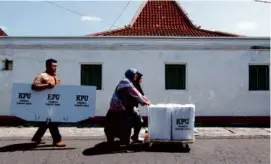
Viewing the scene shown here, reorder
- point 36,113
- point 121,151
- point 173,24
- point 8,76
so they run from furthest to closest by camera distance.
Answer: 1. point 173,24
2. point 8,76
3. point 36,113
4. point 121,151

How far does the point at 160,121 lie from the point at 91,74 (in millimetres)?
5997

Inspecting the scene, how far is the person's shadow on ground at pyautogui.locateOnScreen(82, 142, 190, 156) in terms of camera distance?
25.2 feet

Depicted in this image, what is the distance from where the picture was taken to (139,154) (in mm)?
7426

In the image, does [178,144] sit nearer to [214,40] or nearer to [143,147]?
[143,147]

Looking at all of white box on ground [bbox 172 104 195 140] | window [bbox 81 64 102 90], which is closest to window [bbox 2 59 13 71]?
window [bbox 81 64 102 90]

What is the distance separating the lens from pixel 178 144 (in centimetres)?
852

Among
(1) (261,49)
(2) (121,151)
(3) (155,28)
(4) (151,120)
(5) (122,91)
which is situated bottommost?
(2) (121,151)

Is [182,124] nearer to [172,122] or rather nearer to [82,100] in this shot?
[172,122]

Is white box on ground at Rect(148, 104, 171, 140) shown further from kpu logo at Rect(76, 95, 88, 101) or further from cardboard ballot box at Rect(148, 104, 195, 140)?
kpu logo at Rect(76, 95, 88, 101)

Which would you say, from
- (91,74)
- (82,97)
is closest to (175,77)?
(91,74)

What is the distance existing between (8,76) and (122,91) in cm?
668

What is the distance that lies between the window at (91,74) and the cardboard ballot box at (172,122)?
5756 mm

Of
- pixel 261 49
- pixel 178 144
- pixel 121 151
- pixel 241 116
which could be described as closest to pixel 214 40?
pixel 261 49

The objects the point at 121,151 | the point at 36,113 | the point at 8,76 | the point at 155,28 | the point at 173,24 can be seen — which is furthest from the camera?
the point at 173,24
